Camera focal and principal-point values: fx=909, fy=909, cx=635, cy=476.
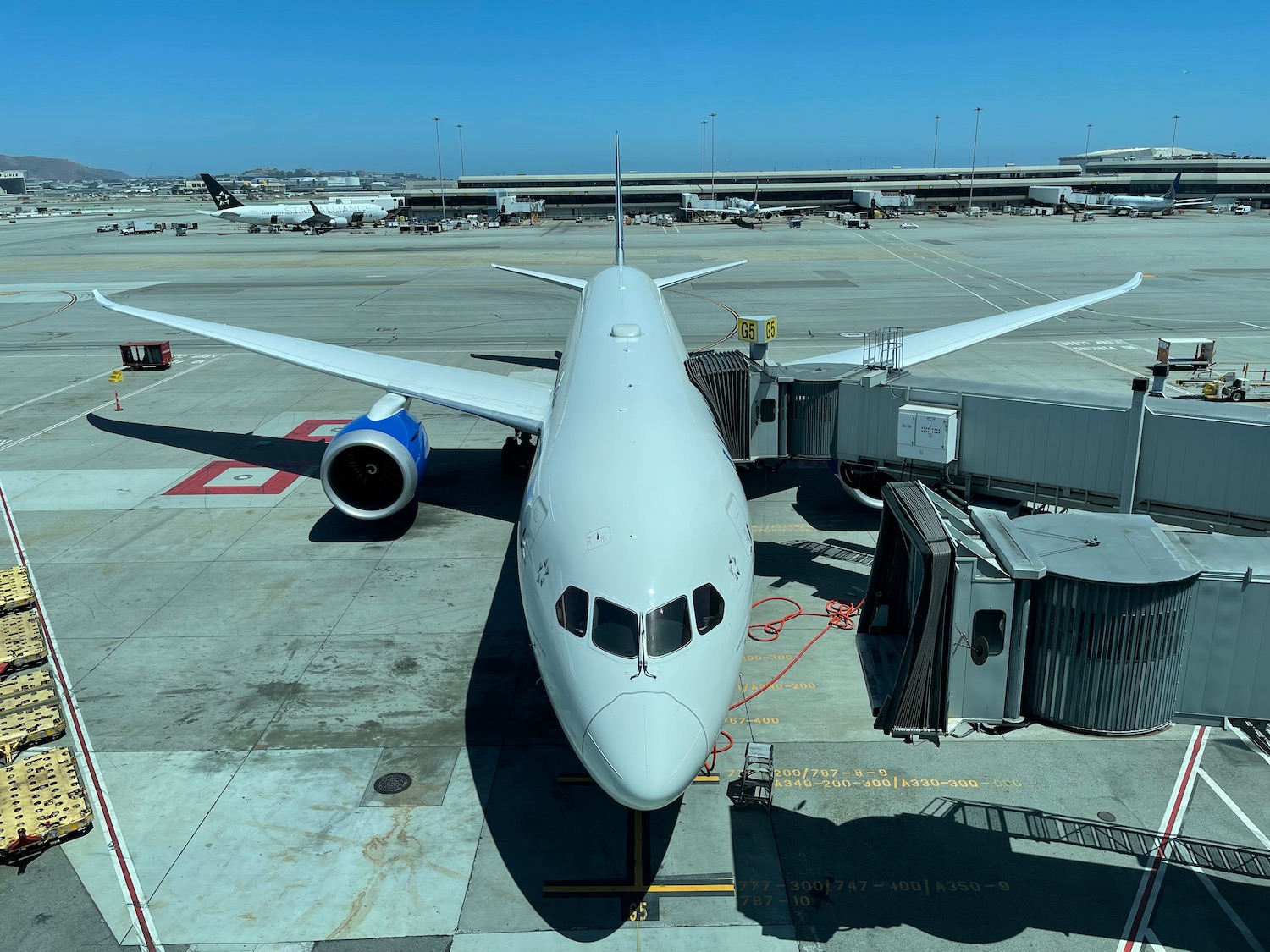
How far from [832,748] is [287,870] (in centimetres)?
780

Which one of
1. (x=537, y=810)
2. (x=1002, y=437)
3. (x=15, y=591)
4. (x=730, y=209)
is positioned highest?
(x=730, y=209)

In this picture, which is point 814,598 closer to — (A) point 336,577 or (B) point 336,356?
(A) point 336,577

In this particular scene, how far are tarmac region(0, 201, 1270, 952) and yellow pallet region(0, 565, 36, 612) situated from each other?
500mm

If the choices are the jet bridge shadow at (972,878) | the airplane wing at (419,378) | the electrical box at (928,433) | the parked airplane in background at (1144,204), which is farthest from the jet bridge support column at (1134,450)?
the parked airplane in background at (1144,204)

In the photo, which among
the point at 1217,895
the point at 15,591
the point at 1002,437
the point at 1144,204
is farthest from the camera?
the point at 1144,204

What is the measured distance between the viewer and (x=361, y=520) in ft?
71.2

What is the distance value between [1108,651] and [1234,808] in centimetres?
487

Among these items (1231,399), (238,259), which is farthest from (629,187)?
(1231,399)

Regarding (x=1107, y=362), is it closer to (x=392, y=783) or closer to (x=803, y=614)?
(x=803, y=614)

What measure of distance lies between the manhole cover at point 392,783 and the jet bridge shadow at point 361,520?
9582mm

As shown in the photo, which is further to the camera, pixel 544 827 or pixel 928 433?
pixel 928 433

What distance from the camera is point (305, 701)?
50.1ft

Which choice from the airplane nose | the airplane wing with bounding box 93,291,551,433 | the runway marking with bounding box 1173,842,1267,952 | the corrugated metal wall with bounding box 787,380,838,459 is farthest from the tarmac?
the airplane wing with bounding box 93,291,551,433

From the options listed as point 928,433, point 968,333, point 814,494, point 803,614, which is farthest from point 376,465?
point 968,333
